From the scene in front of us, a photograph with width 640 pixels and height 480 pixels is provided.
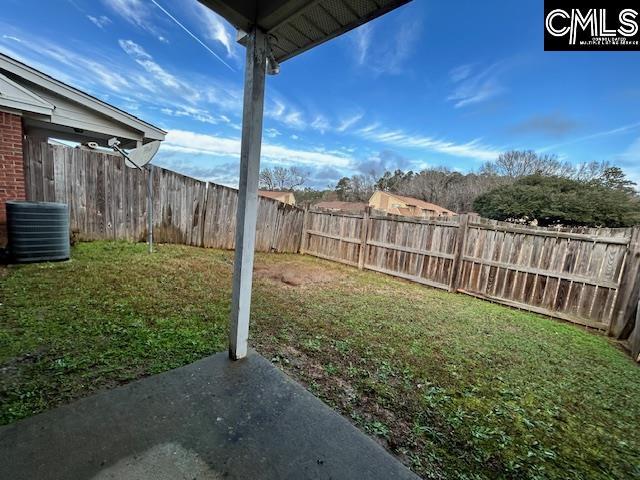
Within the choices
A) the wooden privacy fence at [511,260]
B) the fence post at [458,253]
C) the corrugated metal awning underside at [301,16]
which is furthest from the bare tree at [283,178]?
the corrugated metal awning underside at [301,16]

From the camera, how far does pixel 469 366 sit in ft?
8.34

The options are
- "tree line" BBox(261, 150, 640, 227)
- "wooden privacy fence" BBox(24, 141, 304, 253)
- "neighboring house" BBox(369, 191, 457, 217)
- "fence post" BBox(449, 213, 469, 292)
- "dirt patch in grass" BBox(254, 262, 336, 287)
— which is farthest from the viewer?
"neighboring house" BBox(369, 191, 457, 217)

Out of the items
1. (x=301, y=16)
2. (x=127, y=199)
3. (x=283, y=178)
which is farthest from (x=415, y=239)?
(x=283, y=178)

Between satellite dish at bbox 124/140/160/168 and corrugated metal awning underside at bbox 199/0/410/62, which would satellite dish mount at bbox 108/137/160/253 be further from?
corrugated metal awning underside at bbox 199/0/410/62

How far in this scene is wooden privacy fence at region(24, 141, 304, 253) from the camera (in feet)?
15.1

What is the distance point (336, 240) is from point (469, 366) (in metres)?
5.30

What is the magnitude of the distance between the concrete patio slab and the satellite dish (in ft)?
16.3

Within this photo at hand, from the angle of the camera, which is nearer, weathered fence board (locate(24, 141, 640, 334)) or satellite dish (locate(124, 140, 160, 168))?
weathered fence board (locate(24, 141, 640, 334))

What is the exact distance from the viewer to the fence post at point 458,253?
5.31 m

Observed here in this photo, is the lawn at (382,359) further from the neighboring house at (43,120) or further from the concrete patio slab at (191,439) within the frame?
the neighboring house at (43,120)

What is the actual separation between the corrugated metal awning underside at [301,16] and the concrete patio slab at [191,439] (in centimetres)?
234

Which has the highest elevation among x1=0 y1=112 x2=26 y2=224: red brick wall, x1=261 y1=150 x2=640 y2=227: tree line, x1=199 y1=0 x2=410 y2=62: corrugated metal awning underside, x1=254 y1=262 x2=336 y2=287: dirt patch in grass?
x1=261 y1=150 x2=640 y2=227: tree line

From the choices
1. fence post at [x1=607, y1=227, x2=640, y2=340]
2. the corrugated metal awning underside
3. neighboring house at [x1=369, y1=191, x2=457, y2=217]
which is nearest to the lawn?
fence post at [x1=607, y1=227, x2=640, y2=340]

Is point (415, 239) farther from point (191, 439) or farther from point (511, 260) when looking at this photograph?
point (191, 439)
